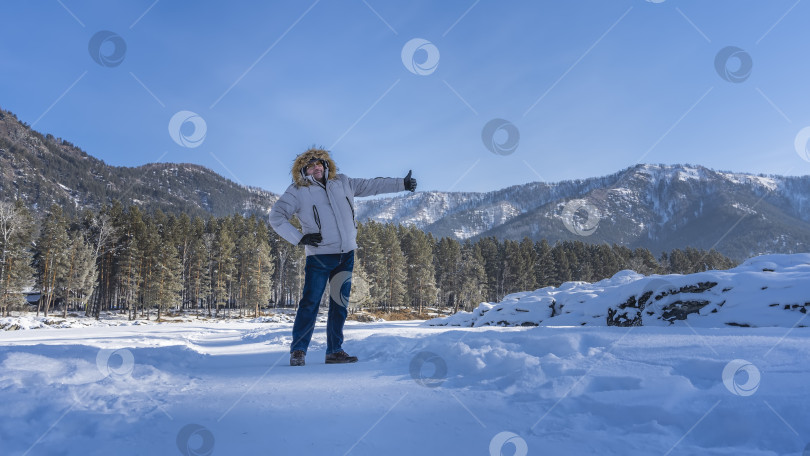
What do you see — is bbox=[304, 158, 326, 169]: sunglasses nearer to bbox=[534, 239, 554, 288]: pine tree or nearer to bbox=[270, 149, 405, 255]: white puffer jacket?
bbox=[270, 149, 405, 255]: white puffer jacket

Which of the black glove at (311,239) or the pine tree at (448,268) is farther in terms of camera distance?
the pine tree at (448,268)

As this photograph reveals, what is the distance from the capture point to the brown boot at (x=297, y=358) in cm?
414

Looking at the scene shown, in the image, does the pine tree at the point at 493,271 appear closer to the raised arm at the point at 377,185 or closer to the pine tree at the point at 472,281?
the pine tree at the point at 472,281

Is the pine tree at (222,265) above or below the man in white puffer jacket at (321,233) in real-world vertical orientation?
above

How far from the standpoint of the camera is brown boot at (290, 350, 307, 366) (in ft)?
13.6

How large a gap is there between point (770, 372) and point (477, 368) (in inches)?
70.9

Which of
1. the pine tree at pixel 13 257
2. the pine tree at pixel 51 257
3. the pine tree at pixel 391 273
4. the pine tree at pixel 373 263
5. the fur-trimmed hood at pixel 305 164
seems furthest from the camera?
the pine tree at pixel 391 273

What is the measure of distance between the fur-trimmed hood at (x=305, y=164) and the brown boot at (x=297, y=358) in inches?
75.5

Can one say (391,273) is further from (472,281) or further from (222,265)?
(222,265)

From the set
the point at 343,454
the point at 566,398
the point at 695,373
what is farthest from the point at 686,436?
the point at 343,454

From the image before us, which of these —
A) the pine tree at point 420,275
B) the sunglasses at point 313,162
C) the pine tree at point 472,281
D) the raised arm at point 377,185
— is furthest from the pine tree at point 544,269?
the sunglasses at point 313,162

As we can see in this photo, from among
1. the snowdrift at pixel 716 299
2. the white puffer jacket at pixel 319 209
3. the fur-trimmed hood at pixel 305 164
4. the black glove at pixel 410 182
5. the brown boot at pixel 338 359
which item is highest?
the fur-trimmed hood at pixel 305 164

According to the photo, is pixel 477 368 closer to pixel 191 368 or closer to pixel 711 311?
pixel 191 368

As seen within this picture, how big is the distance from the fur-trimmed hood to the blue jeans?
0.90 meters
